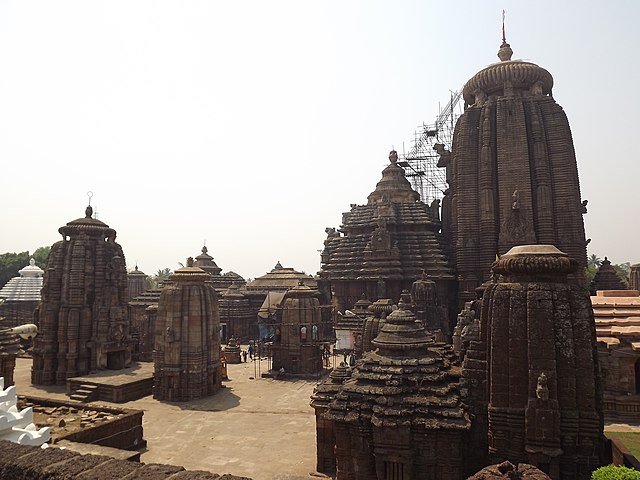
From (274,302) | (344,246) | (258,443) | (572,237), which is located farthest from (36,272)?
(572,237)

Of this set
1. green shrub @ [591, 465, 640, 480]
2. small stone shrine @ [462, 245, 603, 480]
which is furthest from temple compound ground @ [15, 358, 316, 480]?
green shrub @ [591, 465, 640, 480]

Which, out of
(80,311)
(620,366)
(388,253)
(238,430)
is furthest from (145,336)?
(620,366)

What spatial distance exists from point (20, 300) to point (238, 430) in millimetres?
45816

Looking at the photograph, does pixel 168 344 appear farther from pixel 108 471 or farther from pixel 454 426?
pixel 108 471

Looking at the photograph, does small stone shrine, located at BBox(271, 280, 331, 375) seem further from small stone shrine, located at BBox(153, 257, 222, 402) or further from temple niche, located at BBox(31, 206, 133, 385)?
temple niche, located at BBox(31, 206, 133, 385)

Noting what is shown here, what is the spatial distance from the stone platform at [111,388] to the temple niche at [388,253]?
1832 cm

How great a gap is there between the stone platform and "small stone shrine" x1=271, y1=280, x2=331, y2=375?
325 inches

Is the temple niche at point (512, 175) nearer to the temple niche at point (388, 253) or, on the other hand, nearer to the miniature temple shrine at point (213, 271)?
the temple niche at point (388, 253)

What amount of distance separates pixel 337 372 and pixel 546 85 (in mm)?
31557

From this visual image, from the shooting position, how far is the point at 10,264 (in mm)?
73250

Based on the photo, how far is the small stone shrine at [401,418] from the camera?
428 inches

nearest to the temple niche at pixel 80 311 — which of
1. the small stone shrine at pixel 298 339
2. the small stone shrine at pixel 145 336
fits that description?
the small stone shrine at pixel 145 336

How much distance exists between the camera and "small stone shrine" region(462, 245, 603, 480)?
9.66 m

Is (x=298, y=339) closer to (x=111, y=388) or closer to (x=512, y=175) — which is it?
(x=111, y=388)
